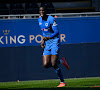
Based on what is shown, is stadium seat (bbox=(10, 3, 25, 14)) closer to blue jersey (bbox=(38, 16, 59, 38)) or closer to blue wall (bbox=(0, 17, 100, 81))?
blue wall (bbox=(0, 17, 100, 81))

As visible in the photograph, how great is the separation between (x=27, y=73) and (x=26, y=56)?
2.18 feet

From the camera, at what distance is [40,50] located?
12172mm

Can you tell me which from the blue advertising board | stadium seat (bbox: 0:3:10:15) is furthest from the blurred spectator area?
the blue advertising board

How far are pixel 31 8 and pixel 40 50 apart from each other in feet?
14.7

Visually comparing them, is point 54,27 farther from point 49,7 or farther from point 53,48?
point 49,7

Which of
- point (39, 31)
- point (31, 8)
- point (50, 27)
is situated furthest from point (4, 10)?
point (50, 27)

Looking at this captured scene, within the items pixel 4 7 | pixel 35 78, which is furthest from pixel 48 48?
pixel 4 7

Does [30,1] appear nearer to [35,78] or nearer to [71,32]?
[71,32]

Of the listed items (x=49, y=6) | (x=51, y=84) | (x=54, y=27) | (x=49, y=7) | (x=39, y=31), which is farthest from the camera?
(x=49, y=6)

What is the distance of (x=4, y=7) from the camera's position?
1631 centimetres

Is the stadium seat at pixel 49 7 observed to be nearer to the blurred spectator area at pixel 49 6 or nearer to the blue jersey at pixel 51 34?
the blurred spectator area at pixel 49 6

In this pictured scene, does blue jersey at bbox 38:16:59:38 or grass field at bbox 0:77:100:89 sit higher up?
blue jersey at bbox 38:16:59:38

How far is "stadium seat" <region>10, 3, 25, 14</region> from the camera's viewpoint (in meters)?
16.0

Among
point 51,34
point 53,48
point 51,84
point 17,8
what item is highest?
point 17,8
